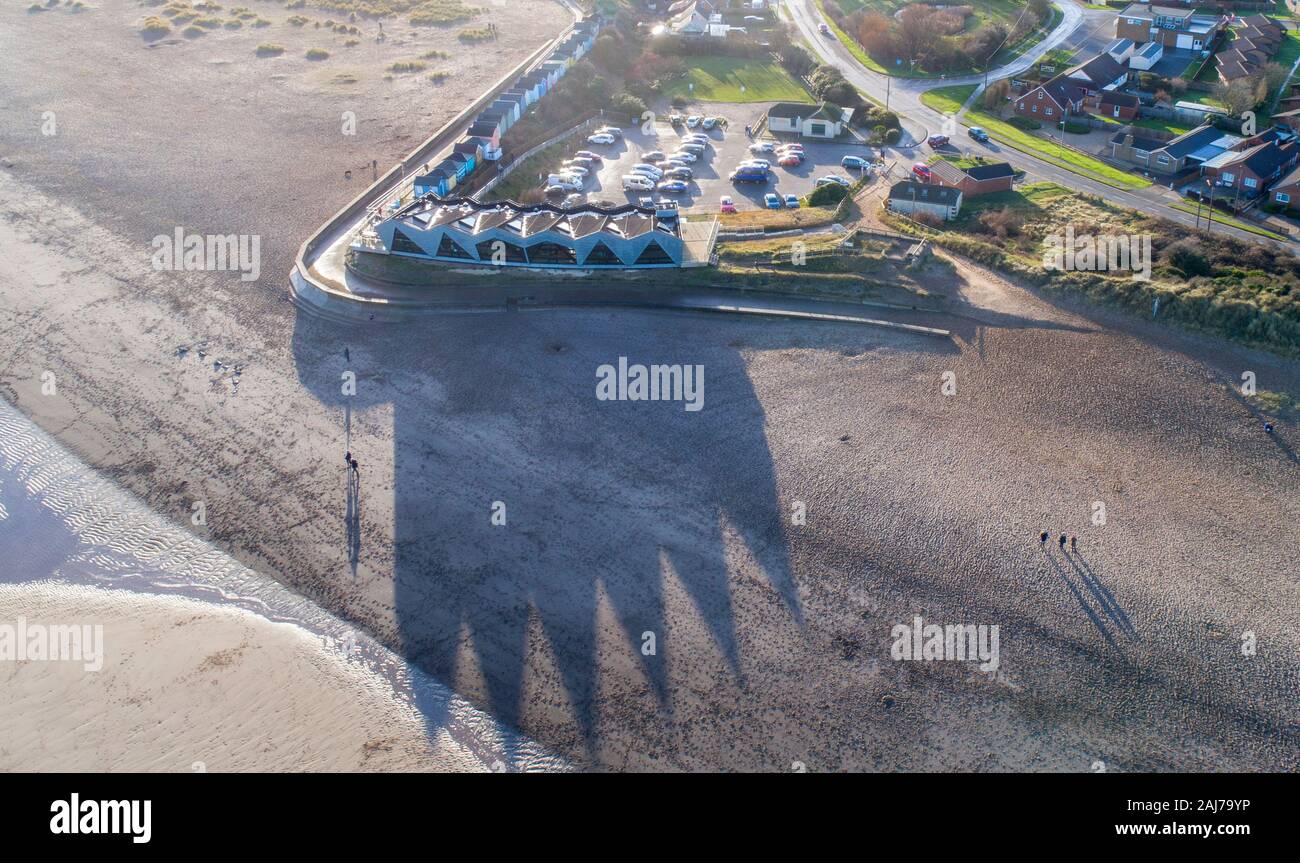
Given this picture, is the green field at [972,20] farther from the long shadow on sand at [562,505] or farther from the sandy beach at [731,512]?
the long shadow on sand at [562,505]

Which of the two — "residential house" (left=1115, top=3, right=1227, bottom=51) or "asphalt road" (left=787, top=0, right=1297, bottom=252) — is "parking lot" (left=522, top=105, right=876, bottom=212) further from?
"residential house" (left=1115, top=3, right=1227, bottom=51)

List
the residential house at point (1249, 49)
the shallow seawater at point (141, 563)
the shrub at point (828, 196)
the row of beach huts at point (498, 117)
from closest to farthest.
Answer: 1. the shallow seawater at point (141, 563)
2. the row of beach huts at point (498, 117)
3. the shrub at point (828, 196)
4. the residential house at point (1249, 49)

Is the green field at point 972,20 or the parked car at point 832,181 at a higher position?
the green field at point 972,20

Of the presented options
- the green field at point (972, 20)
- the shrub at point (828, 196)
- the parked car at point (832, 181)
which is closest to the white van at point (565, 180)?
the shrub at point (828, 196)

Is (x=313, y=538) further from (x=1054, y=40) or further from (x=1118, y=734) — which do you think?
(x=1054, y=40)

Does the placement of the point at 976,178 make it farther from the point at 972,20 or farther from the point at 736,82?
the point at 972,20
